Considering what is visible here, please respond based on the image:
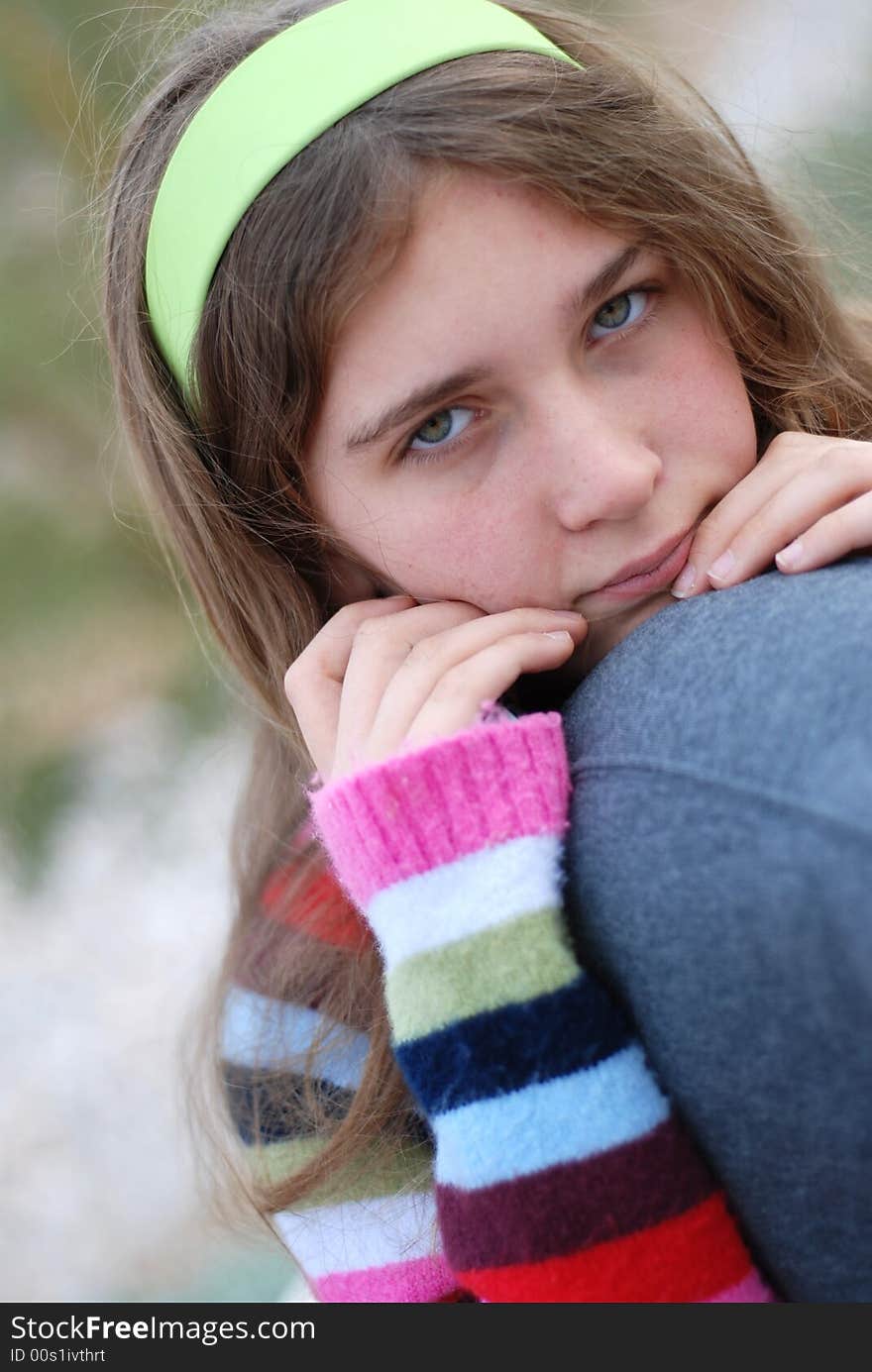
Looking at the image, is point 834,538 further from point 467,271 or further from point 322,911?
point 322,911

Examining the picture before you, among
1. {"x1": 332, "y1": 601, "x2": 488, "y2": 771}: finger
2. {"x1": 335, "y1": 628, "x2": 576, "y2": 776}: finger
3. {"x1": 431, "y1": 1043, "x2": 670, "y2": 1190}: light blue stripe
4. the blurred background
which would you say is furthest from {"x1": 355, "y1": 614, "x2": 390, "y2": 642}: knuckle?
the blurred background

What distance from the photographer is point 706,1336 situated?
864 millimetres

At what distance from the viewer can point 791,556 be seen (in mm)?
982

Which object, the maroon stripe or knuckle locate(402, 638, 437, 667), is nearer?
the maroon stripe

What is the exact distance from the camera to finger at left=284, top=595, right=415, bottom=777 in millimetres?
1212

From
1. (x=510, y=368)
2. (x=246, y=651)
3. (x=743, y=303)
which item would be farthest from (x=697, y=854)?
(x=246, y=651)

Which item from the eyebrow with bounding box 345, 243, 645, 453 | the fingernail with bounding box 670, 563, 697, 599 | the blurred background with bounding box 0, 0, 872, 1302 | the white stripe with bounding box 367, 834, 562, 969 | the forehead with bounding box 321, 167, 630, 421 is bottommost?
the blurred background with bounding box 0, 0, 872, 1302

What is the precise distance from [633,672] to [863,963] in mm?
288

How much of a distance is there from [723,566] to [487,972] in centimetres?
41

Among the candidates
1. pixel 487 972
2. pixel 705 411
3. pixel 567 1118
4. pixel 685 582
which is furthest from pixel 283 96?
pixel 567 1118

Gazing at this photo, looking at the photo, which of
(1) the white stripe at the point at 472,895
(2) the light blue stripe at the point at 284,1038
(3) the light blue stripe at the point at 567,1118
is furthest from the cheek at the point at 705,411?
(2) the light blue stripe at the point at 284,1038

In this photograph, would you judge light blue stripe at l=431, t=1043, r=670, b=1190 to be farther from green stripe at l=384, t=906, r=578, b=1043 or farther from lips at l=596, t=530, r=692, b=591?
lips at l=596, t=530, r=692, b=591

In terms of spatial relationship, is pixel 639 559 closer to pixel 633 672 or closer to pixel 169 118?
pixel 633 672

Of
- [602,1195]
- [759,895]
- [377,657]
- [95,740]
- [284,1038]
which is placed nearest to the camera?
[759,895]
